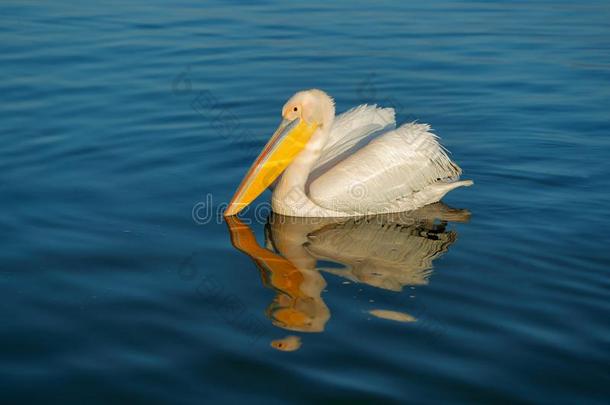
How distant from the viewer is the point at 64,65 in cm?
1070

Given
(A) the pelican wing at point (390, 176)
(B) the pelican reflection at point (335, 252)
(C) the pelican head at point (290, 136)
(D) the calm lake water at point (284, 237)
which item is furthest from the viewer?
(C) the pelican head at point (290, 136)

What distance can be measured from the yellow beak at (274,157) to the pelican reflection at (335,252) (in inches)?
7.0

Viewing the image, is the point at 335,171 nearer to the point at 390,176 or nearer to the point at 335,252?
the point at 390,176

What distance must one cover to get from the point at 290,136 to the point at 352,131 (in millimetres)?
753

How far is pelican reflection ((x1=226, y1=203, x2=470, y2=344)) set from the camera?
534 centimetres

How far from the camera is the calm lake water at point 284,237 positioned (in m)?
4.51

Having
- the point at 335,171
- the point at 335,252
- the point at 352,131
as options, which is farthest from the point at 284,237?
the point at 352,131

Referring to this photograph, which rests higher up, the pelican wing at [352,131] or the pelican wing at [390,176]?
the pelican wing at [352,131]

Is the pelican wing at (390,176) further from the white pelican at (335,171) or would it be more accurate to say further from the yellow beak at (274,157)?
the yellow beak at (274,157)

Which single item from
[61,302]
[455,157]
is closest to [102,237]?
[61,302]

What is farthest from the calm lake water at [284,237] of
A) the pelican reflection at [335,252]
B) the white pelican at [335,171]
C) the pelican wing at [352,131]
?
the pelican wing at [352,131]

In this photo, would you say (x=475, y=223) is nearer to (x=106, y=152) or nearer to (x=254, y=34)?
(x=106, y=152)

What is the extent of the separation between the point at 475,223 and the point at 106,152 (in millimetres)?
3257

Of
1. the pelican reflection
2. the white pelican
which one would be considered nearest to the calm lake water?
the pelican reflection
